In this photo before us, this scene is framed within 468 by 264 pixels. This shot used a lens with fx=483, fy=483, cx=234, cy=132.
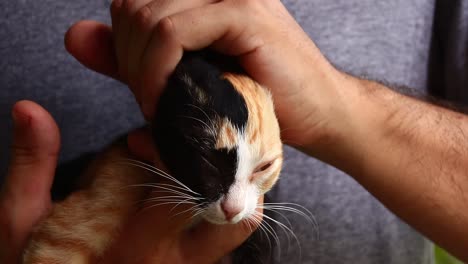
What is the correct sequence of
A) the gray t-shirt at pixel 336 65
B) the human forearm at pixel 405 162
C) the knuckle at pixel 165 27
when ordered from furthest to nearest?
the gray t-shirt at pixel 336 65, the human forearm at pixel 405 162, the knuckle at pixel 165 27

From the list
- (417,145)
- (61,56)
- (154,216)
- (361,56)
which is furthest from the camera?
(361,56)

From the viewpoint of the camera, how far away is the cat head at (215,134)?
69 cm

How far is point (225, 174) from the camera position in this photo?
72 cm

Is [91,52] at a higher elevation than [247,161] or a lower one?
higher

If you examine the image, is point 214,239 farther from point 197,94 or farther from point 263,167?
point 197,94

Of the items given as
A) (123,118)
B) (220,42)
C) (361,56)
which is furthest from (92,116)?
(361,56)

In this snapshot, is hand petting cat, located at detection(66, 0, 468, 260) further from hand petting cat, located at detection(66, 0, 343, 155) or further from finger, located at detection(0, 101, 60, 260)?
finger, located at detection(0, 101, 60, 260)

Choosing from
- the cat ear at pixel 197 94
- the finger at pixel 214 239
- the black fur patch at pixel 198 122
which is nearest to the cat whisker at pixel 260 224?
the finger at pixel 214 239

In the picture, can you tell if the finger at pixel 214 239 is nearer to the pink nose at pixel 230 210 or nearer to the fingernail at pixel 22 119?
the pink nose at pixel 230 210

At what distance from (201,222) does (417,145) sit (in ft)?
1.46

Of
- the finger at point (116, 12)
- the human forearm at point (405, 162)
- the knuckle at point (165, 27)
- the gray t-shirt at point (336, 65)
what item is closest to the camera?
the knuckle at point (165, 27)

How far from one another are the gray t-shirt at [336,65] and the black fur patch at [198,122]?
0.39 meters

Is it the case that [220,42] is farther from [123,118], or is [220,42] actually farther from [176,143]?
[123,118]

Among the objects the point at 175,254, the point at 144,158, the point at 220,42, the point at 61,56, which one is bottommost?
the point at 175,254
